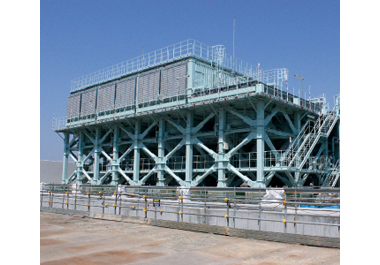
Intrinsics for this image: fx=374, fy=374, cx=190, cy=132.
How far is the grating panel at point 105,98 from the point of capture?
41.4m

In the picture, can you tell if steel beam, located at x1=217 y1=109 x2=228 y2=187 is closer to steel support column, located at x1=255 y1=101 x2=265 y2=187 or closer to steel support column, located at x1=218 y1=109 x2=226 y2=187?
steel support column, located at x1=218 y1=109 x2=226 y2=187

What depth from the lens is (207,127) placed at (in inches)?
1366

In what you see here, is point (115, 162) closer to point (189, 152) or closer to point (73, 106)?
point (189, 152)

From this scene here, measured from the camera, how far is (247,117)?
2831 centimetres

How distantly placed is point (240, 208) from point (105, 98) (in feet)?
96.8

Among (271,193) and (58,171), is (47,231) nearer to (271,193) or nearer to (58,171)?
(271,193)

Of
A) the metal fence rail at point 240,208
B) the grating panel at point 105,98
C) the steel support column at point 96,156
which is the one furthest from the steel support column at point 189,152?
the steel support column at point 96,156

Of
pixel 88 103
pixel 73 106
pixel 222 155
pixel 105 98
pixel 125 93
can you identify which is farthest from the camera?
pixel 73 106

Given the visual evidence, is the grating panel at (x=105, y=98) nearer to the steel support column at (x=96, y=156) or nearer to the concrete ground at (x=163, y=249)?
the steel support column at (x=96, y=156)

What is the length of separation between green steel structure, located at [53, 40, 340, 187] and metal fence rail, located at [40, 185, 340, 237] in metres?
9.78

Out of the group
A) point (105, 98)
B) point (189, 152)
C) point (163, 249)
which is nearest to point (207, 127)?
point (189, 152)

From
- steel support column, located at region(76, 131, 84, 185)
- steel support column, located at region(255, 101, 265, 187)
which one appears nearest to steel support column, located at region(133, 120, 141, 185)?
steel support column, located at region(76, 131, 84, 185)
